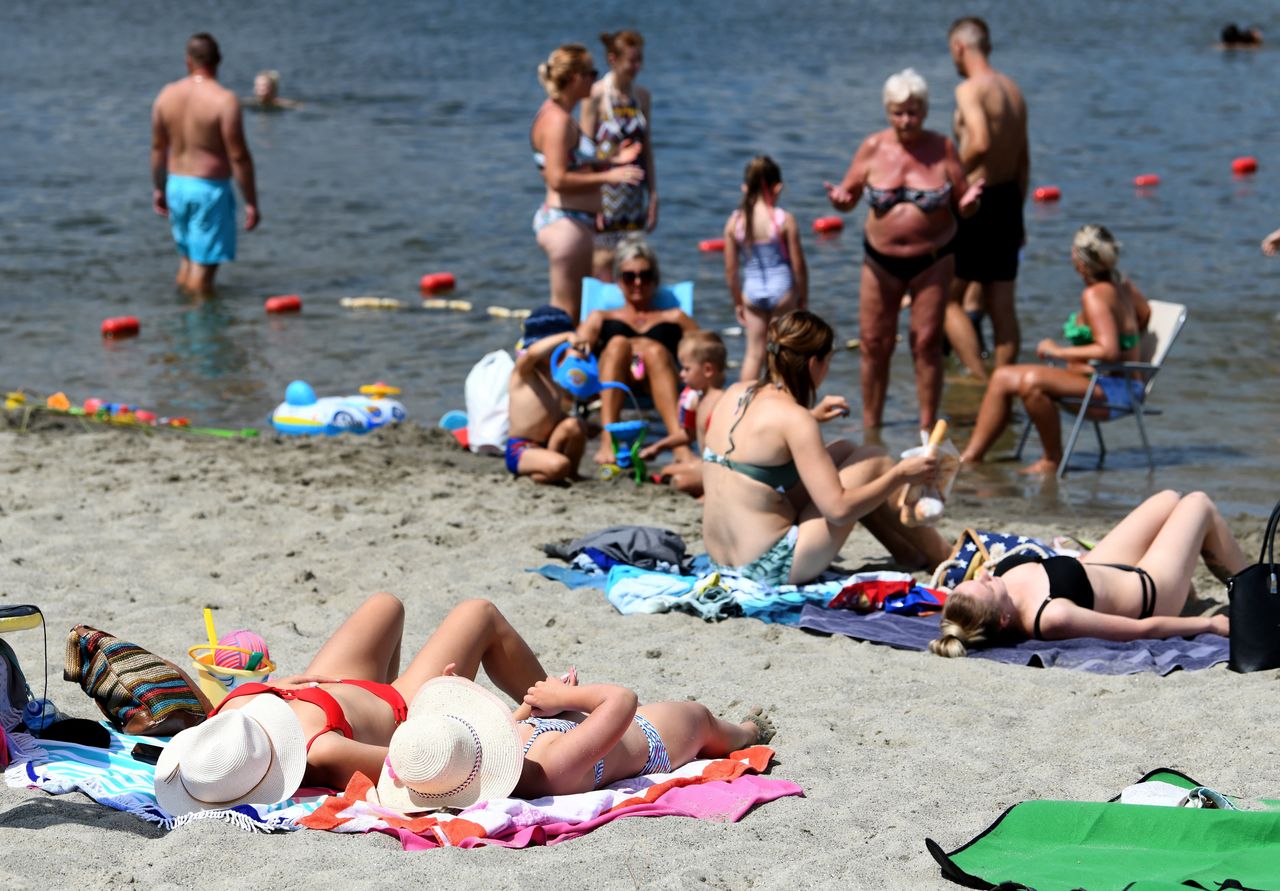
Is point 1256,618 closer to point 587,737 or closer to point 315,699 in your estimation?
point 587,737

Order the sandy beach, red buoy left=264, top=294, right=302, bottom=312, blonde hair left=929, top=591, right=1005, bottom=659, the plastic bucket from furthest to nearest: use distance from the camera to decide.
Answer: red buoy left=264, top=294, right=302, bottom=312 < blonde hair left=929, top=591, right=1005, bottom=659 < the plastic bucket < the sandy beach

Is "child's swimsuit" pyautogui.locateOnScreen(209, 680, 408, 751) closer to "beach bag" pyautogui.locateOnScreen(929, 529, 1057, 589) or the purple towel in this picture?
the purple towel

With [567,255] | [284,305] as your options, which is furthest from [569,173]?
[284,305]

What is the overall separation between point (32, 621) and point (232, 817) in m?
0.76

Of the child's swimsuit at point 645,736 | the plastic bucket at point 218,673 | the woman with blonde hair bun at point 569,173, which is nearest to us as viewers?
the child's swimsuit at point 645,736

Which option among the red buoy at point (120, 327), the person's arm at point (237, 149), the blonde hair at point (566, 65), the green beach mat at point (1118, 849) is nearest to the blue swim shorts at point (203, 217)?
the person's arm at point (237, 149)

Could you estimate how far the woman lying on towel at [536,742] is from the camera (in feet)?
11.8

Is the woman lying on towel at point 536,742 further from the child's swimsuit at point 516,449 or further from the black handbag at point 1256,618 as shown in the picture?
the child's swimsuit at point 516,449

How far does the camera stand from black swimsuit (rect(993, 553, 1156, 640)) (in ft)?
17.5

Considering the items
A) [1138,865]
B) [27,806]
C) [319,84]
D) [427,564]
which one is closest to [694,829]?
[1138,865]

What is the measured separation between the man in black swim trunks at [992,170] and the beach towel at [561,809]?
5585mm

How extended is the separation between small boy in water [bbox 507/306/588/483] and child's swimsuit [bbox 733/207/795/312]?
4.54 ft

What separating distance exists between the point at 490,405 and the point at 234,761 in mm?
4510

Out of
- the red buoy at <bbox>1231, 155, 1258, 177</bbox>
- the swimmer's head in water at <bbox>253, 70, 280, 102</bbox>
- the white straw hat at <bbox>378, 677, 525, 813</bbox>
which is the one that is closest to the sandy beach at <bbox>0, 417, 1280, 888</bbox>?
the white straw hat at <bbox>378, 677, 525, 813</bbox>
